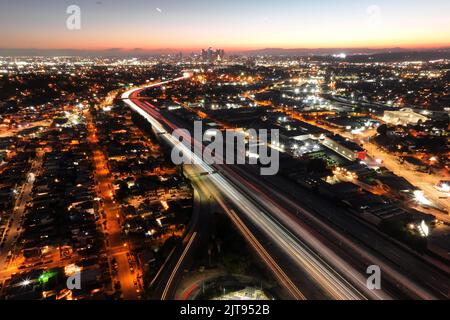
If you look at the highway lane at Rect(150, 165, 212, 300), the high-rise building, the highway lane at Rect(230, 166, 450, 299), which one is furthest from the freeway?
the high-rise building

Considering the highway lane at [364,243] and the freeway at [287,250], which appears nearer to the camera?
the freeway at [287,250]

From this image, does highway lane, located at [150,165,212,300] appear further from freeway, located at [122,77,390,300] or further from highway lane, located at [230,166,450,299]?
highway lane, located at [230,166,450,299]

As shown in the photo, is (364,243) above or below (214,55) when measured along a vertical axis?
below

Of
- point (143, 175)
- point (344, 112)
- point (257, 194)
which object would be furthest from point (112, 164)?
point (344, 112)

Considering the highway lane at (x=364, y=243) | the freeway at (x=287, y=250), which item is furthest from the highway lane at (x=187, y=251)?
the highway lane at (x=364, y=243)

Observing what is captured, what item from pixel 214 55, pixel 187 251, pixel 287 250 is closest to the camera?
pixel 287 250

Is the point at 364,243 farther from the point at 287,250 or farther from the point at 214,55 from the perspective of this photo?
the point at 214,55

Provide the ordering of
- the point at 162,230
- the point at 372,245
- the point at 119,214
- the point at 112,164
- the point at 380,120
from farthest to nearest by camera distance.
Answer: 1. the point at 380,120
2. the point at 112,164
3. the point at 119,214
4. the point at 162,230
5. the point at 372,245

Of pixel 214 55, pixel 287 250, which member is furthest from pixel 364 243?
pixel 214 55

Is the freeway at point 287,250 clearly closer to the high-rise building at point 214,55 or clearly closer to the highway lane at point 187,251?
the highway lane at point 187,251

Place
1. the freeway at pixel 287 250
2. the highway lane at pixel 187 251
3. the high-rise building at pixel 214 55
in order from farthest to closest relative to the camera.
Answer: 1. the high-rise building at pixel 214 55
2. the highway lane at pixel 187 251
3. the freeway at pixel 287 250
